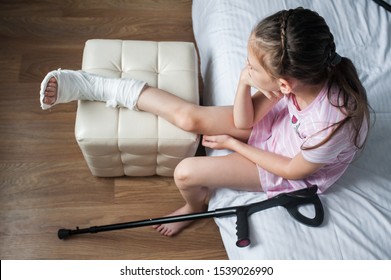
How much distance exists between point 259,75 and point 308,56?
15cm

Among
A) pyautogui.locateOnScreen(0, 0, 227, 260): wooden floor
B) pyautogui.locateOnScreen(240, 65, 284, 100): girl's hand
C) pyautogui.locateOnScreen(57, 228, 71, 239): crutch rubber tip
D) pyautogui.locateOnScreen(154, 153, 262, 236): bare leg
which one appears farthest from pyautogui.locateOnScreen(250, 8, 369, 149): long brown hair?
pyautogui.locateOnScreen(57, 228, 71, 239): crutch rubber tip

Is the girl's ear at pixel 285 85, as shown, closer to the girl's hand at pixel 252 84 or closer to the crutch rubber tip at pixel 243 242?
the girl's hand at pixel 252 84

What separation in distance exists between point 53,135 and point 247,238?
94 centimetres

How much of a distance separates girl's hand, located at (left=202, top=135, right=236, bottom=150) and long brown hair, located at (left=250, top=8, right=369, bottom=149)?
33 centimetres

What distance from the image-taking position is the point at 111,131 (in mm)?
1235

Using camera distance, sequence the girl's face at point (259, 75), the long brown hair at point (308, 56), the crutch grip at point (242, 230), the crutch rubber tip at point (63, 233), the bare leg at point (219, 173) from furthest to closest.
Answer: the crutch rubber tip at point (63, 233), the bare leg at point (219, 173), the crutch grip at point (242, 230), the girl's face at point (259, 75), the long brown hair at point (308, 56)

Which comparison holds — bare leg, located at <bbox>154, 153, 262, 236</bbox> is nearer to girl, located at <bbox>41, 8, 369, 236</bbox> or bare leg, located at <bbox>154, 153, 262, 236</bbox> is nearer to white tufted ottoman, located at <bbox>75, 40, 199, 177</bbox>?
girl, located at <bbox>41, 8, 369, 236</bbox>

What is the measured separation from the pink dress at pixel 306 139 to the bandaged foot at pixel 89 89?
1.34ft

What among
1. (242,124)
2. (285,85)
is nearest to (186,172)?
(242,124)

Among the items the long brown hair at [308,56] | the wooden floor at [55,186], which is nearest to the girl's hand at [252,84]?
the long brown hair at [308,56]

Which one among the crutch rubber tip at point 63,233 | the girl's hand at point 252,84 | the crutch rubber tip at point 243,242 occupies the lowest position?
the crutch rubber tip at point 63,233

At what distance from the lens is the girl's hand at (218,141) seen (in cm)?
121

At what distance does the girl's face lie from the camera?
3.01 ft
